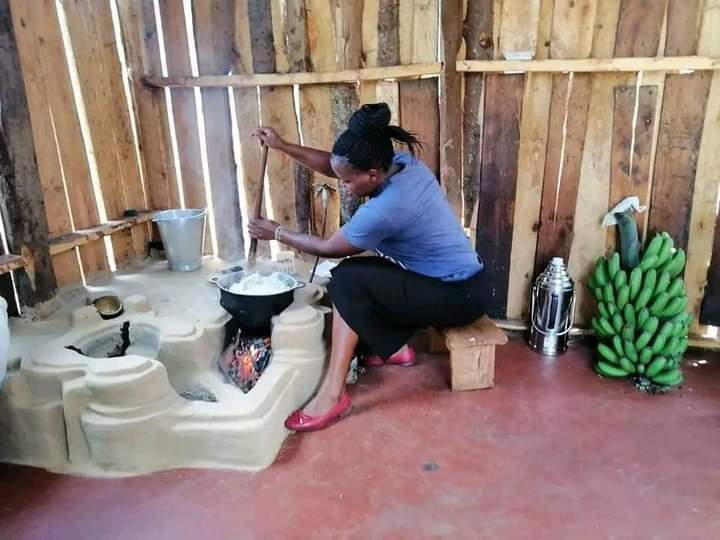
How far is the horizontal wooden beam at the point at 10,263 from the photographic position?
264cm

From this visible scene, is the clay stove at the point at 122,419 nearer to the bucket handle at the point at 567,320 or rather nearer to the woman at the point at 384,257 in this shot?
the woman at the point at 384,257

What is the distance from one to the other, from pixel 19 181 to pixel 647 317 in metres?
3.20

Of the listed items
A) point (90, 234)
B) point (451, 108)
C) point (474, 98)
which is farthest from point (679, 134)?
point (90, 234)

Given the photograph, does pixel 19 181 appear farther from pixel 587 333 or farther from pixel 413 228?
pixel 587 333

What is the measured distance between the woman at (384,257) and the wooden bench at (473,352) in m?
0.07

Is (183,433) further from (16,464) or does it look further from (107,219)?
(107,219)

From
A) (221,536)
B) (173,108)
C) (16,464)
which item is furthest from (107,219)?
(221,536)

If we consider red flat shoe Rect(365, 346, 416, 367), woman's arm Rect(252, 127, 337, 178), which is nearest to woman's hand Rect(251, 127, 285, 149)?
woman's arm Rect(252, 127, 337, 178)

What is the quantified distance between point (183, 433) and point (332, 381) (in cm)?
68

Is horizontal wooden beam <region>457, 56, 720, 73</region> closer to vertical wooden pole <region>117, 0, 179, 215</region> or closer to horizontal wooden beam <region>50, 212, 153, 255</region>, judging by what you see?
vertical wooden pole <region>117, 0, 179, 215</region>

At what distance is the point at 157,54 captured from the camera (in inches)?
139

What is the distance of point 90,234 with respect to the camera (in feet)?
10.4

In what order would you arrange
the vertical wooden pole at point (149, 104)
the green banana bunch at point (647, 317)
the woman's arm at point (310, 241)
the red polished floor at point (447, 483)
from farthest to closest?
the vertical wooden pole at point (149, 104)
the green banana bunch at point (647, 317)
the woman's arm at point (310, 241)
the red polished floor at point (447, 483)

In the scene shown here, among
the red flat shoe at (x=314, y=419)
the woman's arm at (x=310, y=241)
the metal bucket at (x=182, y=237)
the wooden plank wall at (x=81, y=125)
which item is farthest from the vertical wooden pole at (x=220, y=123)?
the red flat shoe at (x=314, y=419)
